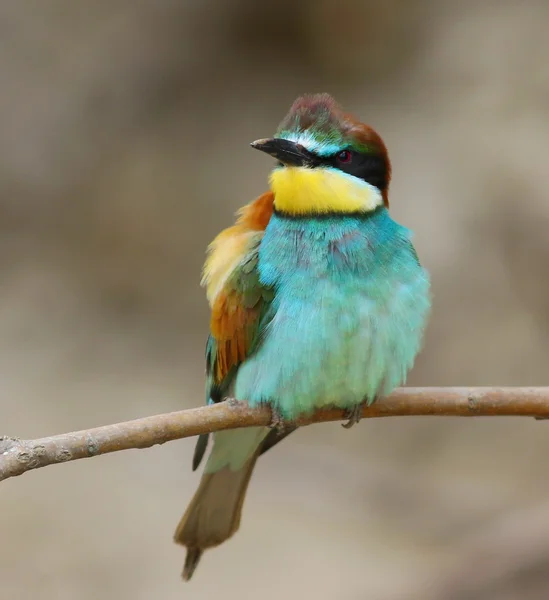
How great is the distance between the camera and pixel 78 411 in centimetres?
368

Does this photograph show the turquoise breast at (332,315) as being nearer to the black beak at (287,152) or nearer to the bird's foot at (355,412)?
the bird's foot at (355,412)

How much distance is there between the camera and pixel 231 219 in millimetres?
3840

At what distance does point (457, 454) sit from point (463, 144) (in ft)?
4.37

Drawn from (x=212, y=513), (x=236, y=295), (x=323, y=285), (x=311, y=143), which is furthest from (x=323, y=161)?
(x=212, y=513)

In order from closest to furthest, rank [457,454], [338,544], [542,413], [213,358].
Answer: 1. [542,413]
2. [213,358]
3. [338,544]
4. [457,454]

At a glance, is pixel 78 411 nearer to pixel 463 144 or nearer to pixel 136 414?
pixel 136 414

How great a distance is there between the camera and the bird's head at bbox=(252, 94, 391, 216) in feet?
6.17

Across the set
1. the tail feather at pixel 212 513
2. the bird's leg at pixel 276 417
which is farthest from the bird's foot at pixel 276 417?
the tail feather at pixel 212 513

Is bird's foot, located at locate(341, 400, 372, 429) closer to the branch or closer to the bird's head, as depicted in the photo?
the branch

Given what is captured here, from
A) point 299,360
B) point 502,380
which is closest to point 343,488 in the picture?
point 502,380

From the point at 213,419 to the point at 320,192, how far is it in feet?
1.86

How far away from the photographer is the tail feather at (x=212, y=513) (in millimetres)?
2264

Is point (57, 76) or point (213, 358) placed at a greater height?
point (57, 76)

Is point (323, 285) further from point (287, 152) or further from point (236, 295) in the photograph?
point (287, 152)
